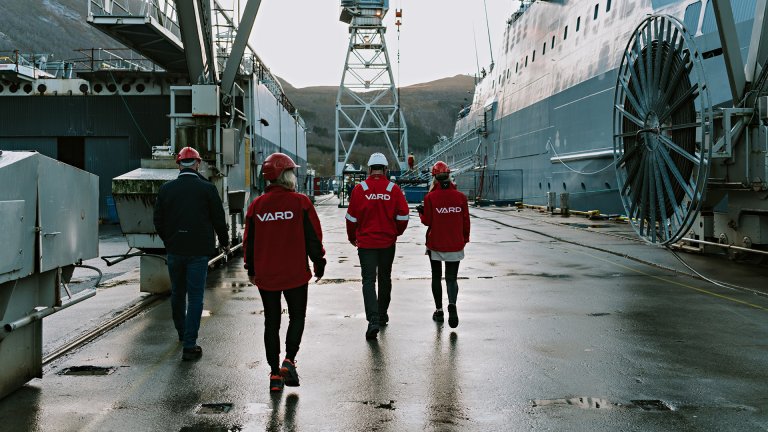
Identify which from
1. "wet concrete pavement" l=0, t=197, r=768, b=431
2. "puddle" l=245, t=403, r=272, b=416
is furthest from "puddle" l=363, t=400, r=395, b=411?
"puddle" l=245, t=403, r=272, b=416

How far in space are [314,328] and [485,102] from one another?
1671 inches

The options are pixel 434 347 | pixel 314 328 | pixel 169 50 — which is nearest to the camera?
pixel 434 347

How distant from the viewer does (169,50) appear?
77.6ft

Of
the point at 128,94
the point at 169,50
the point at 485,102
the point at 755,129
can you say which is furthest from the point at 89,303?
the point at 485,102

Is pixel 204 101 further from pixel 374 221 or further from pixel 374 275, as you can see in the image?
pixel 374 275

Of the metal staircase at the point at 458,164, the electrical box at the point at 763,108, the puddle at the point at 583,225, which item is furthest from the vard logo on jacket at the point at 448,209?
the metal staircase at the point at 458,164

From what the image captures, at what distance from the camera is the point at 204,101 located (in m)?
12.0

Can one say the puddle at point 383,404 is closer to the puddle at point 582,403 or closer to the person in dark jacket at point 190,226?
the puddle at point 582,403

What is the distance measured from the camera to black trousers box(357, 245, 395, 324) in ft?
23.4

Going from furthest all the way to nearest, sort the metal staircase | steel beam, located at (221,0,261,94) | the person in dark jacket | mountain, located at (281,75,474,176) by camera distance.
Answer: mountain, located at (281,75,474,176), the metal staircase, steel beam, located at (221,0,261,94), the person in dark jacket

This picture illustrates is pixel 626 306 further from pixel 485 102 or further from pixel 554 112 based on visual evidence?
pixel 485 102

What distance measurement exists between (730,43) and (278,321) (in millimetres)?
10250

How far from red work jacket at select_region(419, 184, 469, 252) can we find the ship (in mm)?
7625

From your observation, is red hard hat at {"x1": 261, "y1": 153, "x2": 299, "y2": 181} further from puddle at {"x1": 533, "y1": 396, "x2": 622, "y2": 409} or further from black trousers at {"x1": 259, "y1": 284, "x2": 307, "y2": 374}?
puddle at {"x1": 533, "y1": 396, "x2": 622, "y2": 409}
